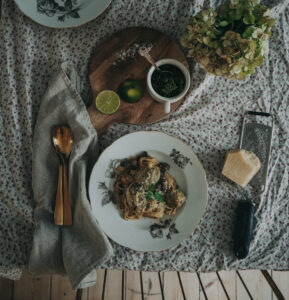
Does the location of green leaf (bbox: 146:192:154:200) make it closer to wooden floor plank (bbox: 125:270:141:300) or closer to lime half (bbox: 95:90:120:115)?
lime half (bbox: 95:90:120:115)

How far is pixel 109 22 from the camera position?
1491mm

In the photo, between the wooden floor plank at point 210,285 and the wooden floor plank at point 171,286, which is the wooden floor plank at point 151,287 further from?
the wooden floor plank at point 210,285

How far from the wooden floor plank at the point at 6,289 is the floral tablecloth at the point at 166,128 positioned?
61 centimetres

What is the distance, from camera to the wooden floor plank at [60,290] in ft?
6.64

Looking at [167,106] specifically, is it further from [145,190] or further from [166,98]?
[145,190]

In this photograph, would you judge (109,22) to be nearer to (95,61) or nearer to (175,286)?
(95,61)

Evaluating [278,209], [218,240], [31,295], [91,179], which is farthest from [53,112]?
[31,295]

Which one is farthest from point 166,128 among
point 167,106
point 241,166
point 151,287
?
point 151,287

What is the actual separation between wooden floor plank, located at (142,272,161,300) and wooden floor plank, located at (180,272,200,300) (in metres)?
0.18

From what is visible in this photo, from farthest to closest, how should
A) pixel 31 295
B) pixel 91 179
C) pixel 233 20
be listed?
1. pixel 31 295
2. pixel 91 179
3. pixel 233 20

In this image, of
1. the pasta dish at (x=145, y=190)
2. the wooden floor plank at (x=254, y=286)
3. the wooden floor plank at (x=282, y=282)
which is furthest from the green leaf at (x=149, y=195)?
the wooden floor plank at (x=282, y=282)

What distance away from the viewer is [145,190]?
1394 mm

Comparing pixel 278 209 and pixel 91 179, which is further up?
pixel 91 179

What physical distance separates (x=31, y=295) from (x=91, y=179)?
3.66 ft
